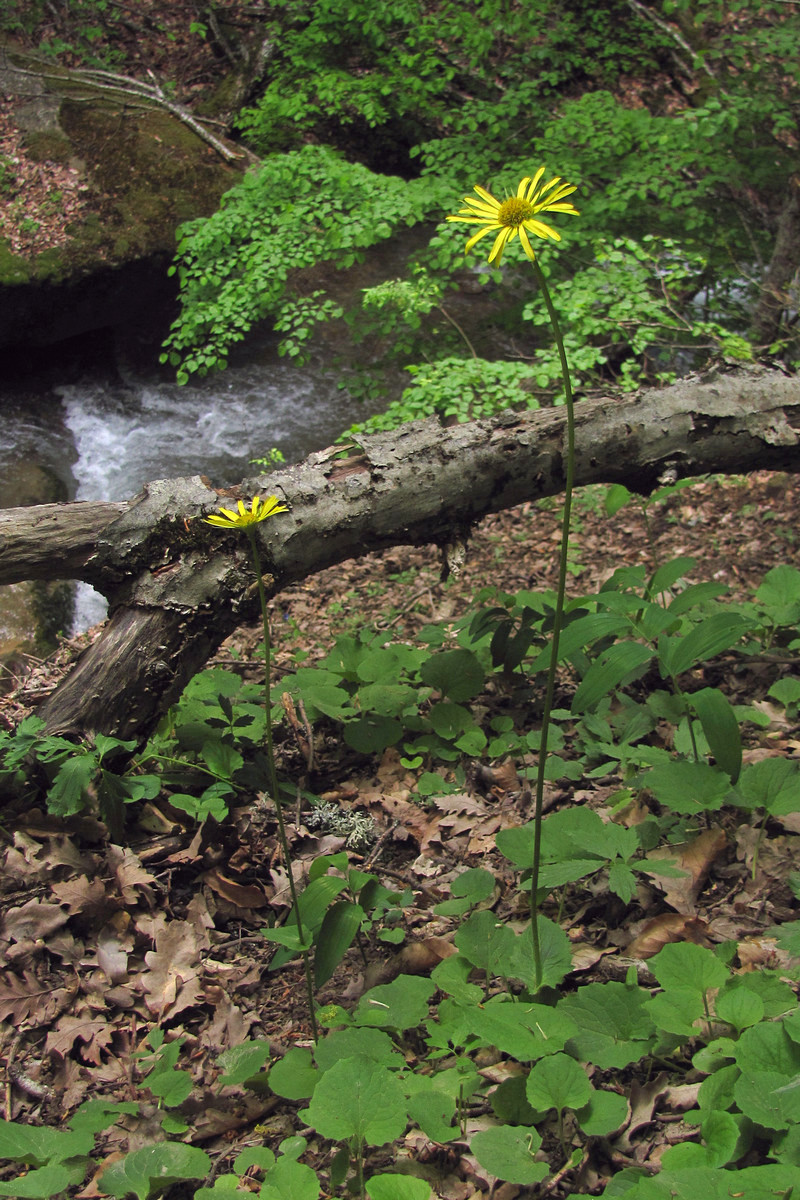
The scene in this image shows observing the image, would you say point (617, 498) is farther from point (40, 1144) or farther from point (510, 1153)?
point (40, 1144)

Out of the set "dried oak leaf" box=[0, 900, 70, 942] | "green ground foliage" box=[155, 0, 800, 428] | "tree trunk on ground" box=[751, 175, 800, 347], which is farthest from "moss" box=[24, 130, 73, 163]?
"dried oak leaf" box=[0, 900, 70, 942]

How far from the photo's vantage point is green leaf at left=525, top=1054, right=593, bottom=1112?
1391 millimetres

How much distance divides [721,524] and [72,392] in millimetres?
6004

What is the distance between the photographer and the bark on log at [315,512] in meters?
2.62

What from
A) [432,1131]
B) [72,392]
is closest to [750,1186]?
[432,1131]

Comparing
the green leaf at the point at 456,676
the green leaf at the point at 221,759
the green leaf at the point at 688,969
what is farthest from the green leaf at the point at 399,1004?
the green leaf at the point at 456,676

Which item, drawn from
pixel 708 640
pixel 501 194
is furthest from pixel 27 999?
pixel 501 194

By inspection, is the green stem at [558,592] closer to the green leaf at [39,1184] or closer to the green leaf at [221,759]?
the green leaf at [39,1184]

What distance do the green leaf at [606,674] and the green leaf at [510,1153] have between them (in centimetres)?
109

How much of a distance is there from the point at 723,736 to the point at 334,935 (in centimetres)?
109

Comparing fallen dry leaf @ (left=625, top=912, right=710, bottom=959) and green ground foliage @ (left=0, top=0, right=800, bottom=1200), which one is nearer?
green ground foliage @ (left=0, top=0, right=800, bottom=1200)

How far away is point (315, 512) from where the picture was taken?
2771 mm

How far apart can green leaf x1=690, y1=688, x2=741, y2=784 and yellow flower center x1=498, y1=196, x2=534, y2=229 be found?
1.36 metres

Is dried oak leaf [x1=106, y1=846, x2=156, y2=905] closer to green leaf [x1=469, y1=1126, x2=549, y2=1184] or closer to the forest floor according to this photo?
the forest floor
